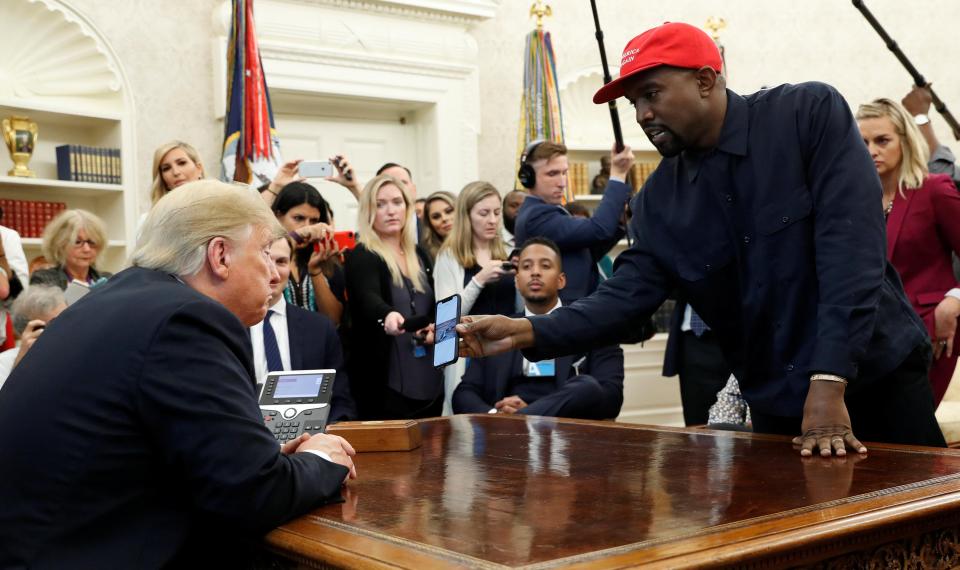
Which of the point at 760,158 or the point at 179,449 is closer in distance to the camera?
the point at 179,449

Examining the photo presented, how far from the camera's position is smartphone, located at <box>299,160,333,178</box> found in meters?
4.50

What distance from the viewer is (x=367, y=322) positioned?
396 cm

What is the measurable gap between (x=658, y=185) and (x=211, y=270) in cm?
97

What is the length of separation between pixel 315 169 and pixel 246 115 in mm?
878

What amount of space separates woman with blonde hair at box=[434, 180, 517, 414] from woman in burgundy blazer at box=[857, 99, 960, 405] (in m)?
1.50

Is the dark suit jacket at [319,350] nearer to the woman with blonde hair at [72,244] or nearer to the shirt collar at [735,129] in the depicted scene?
the woman with blonde hair at [72,244]

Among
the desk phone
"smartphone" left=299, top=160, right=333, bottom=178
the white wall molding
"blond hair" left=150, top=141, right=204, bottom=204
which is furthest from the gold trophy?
the desk phone

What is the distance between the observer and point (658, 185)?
2.17 m

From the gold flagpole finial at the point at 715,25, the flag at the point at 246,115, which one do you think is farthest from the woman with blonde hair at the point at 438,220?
the gold flagpole finial at the point at 715,25

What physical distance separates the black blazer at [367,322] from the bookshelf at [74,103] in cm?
224

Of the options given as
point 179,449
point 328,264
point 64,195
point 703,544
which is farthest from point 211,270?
point 64,195

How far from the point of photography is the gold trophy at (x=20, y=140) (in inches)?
214

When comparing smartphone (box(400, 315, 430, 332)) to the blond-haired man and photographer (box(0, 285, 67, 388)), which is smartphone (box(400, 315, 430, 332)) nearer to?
photographer (box(0, 285, 67, 388))

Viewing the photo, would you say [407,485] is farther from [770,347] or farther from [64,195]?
[64,195]
